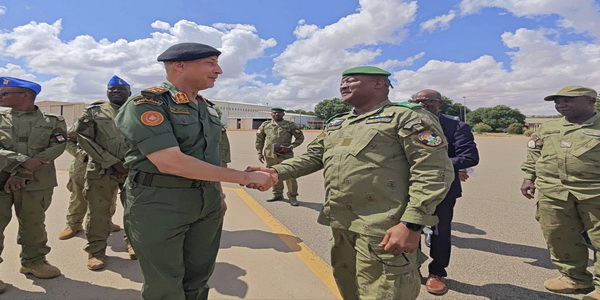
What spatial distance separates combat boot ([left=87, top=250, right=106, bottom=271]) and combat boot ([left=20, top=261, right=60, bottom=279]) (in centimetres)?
29

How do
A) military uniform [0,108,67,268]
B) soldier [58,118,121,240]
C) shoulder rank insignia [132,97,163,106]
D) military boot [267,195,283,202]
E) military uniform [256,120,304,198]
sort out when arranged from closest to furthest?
shoulder rank insignia [132,97,163,106] → military uniform [0,108,67,268] → soldier [58,118,121,240] → military boot [267,195,283,202] → military uniform [256,120,304,198]

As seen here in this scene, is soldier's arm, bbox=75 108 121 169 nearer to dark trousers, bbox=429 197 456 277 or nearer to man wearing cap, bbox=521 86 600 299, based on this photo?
dark trousers, bbox=429 197 456 277

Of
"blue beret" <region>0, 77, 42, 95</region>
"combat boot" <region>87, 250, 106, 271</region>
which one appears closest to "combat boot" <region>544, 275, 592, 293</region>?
"combat boot" <region>87, 250, 106, 271</region>

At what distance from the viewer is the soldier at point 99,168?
140 inches

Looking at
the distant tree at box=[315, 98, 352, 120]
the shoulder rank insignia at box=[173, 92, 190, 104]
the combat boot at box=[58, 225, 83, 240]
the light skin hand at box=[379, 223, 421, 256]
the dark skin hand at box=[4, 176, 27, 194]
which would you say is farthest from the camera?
the distant tree at box=[315, 98, 352, 120]

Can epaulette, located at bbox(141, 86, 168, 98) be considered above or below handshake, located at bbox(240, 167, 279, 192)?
above

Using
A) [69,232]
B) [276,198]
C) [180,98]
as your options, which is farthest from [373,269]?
[276,198]

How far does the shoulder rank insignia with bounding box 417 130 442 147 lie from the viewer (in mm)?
1933

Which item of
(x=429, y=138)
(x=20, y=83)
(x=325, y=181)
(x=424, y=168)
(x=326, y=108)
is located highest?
(x=326, y=108)

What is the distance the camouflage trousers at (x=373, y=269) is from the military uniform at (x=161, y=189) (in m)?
1.02

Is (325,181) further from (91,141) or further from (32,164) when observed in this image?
(32,164)

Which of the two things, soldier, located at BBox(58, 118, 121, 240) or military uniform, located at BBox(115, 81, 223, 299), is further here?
soldier, located at BBox(58, 118, 121, 240)

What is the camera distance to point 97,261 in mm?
3465

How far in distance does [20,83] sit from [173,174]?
8.20ft
